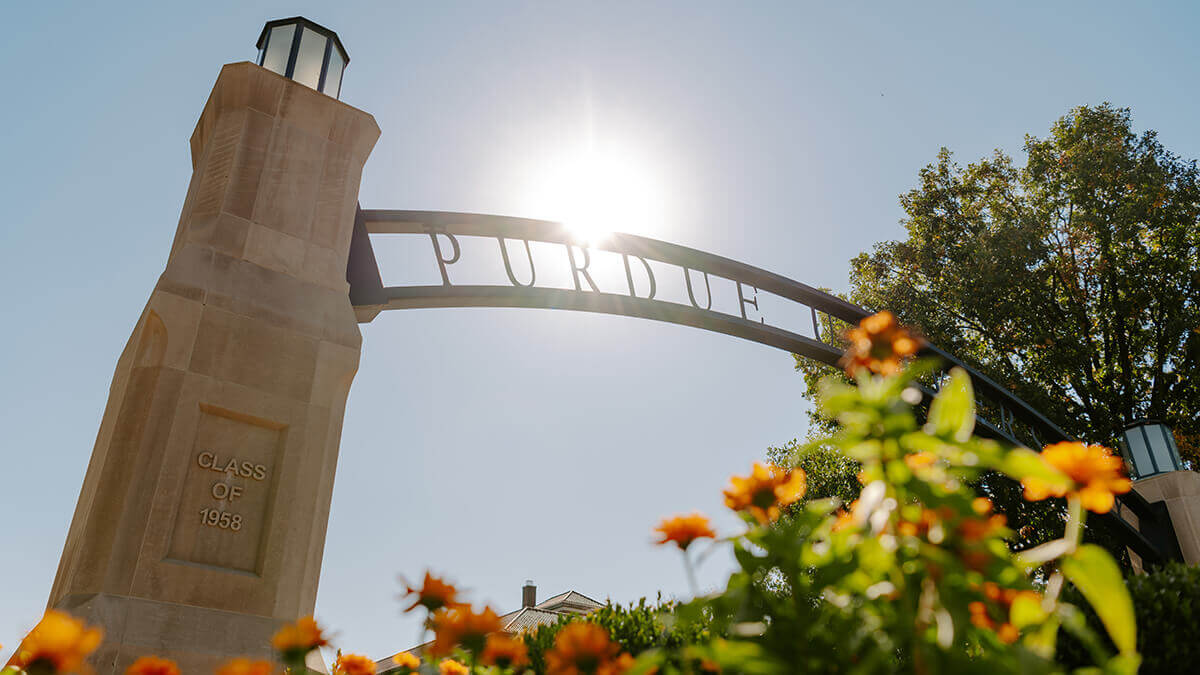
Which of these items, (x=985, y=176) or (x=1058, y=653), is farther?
(x=985, y=176)

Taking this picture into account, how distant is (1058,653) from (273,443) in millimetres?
4293

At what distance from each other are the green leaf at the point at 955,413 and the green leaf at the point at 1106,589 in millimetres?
292

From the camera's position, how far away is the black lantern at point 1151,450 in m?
10.9

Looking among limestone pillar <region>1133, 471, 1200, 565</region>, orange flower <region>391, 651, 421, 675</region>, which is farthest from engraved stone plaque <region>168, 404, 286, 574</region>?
limestone pillar <region>1133, 471, 1200, 565</region>

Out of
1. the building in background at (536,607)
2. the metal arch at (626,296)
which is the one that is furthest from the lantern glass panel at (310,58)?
the building in background at (536,607)

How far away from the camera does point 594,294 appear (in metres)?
8.12

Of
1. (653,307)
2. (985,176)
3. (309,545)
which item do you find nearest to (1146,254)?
(985,176)

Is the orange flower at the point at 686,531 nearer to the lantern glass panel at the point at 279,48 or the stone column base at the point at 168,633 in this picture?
the stone column base at the point at 168,633

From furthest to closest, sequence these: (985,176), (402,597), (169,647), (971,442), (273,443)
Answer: (985,176) < (273,443) < (169,647) < (402,597) < (971,442)

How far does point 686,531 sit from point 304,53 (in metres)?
5.69

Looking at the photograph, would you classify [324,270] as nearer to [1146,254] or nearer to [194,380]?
[194,380]

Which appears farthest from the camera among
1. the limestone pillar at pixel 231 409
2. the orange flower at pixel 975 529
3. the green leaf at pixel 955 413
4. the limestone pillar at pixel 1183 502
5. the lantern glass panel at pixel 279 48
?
the limestone pillar at pixel 1183 502

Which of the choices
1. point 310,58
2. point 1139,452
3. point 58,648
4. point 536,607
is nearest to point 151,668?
point 58,648

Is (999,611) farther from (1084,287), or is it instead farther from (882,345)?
(1084,287)
